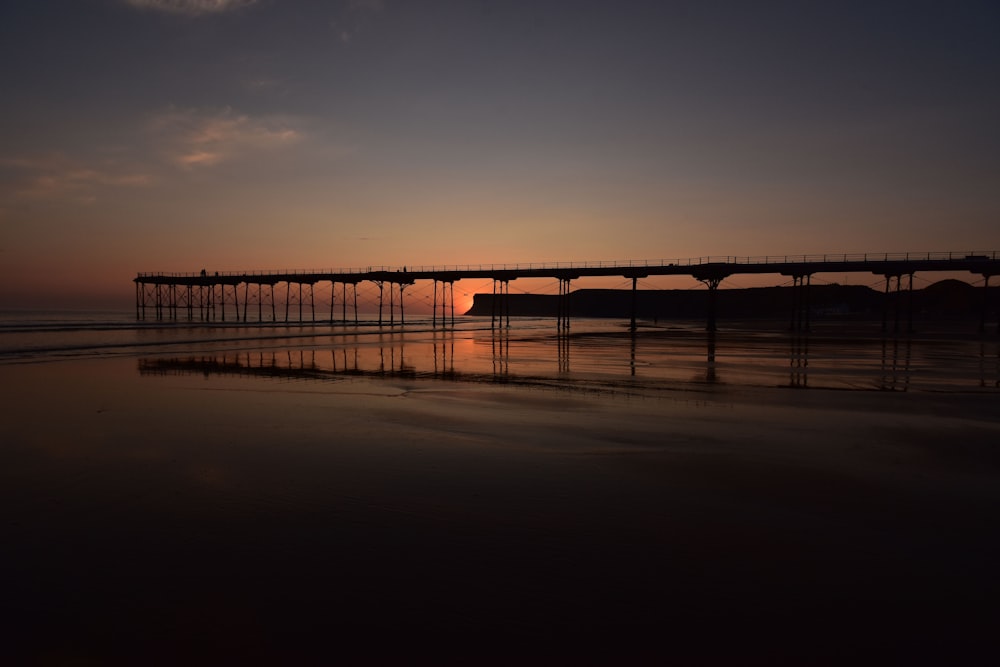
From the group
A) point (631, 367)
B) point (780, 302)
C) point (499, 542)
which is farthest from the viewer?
point (780, 302)

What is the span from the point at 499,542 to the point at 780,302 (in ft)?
548

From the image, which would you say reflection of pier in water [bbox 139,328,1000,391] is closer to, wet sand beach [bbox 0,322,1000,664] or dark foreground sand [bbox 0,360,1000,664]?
wet sand beach [bbox 0,322,1000,664]

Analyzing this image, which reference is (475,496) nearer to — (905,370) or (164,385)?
(164,385)

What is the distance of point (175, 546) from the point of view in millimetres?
5121

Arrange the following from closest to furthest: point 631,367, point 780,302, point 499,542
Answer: point 499,542
point 631,367
point 780,302

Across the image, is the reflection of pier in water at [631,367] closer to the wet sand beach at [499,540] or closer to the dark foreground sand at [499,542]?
the wet sand beach at [499,540]

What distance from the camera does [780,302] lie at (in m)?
154

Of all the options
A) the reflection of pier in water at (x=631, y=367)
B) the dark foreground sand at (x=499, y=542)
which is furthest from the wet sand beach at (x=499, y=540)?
the reflection of pier in water at (x=631, y=367)

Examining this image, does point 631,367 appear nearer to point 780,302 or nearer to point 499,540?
point 499,540

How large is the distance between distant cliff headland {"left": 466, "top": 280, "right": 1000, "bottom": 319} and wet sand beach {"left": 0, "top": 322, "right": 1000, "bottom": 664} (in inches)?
3235

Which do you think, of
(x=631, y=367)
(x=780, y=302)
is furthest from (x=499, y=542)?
(x=780, y=302)

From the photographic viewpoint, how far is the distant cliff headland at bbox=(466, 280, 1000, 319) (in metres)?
106

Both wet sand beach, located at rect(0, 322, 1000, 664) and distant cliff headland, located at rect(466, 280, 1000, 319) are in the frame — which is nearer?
wet sand beach, located at rect(0, 322, 1000, 664)

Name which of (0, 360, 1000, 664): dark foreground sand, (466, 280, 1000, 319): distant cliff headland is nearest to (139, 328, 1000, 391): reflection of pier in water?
(0, 360, 1000, 664): dark foreground sand
